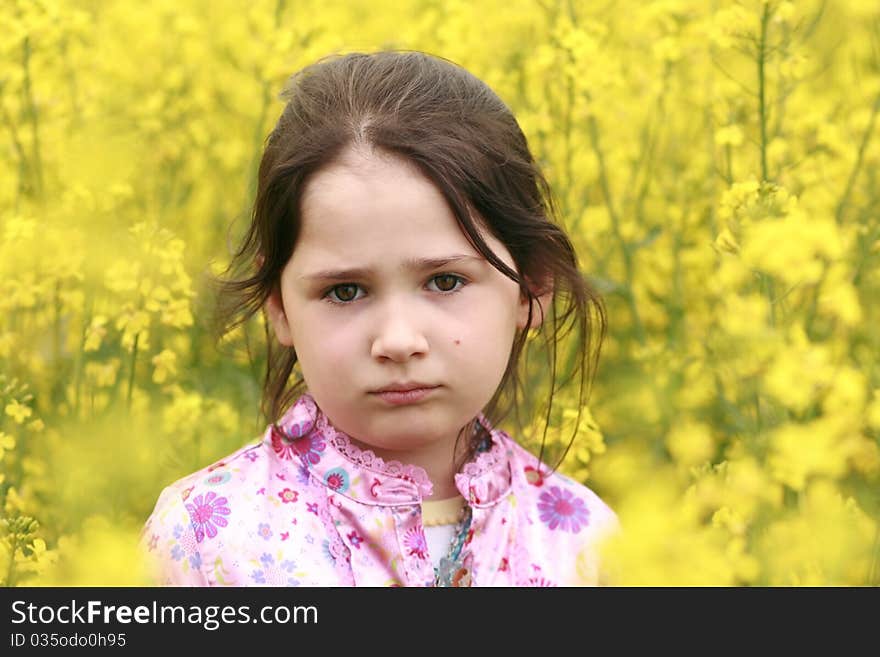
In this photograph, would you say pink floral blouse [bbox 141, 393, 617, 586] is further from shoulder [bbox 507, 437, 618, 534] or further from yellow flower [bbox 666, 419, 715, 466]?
yellow flower [bbox 666, 419, 715, 466]

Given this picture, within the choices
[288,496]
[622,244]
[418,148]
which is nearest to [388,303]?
[418,148]

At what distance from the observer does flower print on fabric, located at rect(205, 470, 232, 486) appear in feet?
5.16

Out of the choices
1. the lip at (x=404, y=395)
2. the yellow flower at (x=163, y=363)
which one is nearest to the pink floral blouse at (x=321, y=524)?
the lip at (x=404, y=395)

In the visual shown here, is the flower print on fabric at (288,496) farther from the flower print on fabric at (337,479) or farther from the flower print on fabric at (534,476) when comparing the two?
the flower print on fabric at (534,476)

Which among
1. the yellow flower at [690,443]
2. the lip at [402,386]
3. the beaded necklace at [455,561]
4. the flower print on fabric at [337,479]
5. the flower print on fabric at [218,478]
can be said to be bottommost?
the beaded necklace at [455,561]

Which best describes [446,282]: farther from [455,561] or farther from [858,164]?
[858,164]

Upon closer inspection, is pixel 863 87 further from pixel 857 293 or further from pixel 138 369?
pixel 138 369

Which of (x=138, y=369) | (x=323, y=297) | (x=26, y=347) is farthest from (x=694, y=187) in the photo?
(x=323, y=297)

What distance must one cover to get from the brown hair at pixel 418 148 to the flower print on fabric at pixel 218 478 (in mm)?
213

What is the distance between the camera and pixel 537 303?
1692mm

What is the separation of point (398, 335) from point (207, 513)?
0.33 meters

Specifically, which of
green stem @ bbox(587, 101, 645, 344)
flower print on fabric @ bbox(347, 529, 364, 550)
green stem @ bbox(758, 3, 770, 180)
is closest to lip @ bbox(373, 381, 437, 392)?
flower print on fabric @ bbox(347, 529, 364, 550)

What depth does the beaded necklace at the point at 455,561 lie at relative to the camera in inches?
62.6

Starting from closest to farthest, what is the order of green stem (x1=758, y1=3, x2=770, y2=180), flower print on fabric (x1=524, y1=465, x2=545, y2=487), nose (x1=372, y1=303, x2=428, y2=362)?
nose (x1=372, y1=303, x2=428, y2=362), flower print on fabric (x1=524, y1=465, x2=545, y2=487), green stem (x1=758, y1=3, x2=770, y2=180)
